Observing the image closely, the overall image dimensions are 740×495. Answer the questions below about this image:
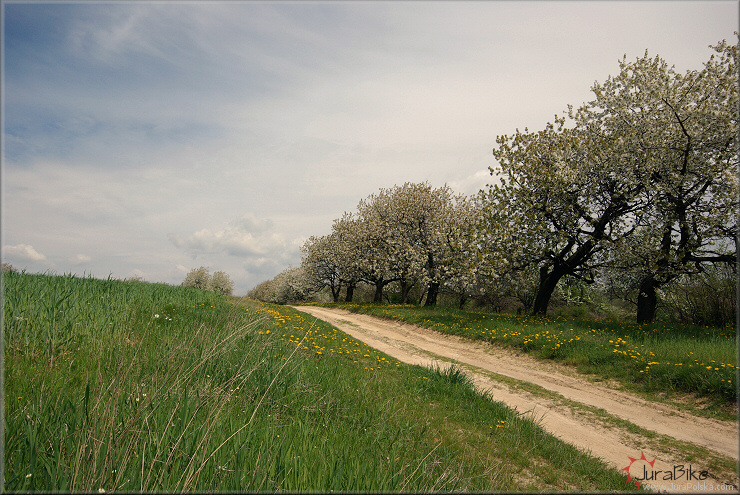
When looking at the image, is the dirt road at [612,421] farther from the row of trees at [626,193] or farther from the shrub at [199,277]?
the shrub at [199,277]

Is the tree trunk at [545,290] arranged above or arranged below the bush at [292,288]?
above

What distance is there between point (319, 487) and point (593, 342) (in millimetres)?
13619

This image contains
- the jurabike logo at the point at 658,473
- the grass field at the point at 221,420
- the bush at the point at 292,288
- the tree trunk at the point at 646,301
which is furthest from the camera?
the bush at the point at 292,288

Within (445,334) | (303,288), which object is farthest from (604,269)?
(303,288)

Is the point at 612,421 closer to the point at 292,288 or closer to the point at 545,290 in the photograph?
the point at 545,290

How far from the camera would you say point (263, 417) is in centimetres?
441

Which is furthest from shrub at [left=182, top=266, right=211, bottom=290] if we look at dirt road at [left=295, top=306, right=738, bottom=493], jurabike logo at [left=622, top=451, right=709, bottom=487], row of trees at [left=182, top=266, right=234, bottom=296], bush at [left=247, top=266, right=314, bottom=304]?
jurabike logo at [left=622, top=451, right=709, bottom=487]

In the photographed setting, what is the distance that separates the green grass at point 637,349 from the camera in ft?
31.1

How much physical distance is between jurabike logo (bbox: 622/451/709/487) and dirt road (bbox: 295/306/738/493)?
0.04 ft

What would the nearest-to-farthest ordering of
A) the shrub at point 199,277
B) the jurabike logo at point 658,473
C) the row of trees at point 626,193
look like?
the jurabike logo at point 658,473 < the row of trees at point 626,193 < the shrub at point 199,277

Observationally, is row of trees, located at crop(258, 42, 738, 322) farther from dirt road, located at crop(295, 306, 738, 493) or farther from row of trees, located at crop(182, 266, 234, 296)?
row of trees, located at crop(182, 266, 234, 296)

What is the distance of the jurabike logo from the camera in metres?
5.51

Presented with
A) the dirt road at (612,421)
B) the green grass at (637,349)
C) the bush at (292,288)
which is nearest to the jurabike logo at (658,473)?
the dirt road at (612,421)

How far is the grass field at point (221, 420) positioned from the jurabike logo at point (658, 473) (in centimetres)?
52
